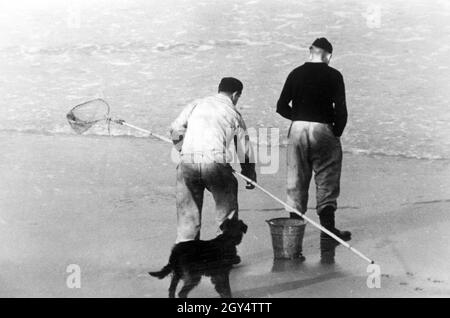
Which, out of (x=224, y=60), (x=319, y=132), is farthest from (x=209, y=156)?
(x=224, y=60)

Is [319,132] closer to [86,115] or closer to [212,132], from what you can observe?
[212,132]

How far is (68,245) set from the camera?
265 inches

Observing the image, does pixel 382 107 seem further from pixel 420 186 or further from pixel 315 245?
pixel 315 245

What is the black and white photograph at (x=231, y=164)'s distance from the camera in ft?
19.1

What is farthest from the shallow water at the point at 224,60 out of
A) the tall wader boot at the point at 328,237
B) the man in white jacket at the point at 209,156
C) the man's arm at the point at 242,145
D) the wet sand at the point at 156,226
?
the man in white jacket at the point at 209,156

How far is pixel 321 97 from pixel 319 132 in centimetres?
34

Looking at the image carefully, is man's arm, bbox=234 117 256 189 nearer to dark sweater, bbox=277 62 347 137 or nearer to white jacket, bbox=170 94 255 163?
white jacket, bbox=170 94 255 163

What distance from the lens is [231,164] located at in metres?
9.83

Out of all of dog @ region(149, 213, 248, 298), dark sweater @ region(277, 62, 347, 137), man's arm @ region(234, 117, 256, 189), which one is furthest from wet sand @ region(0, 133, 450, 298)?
dark sweater @ region(277, 62, 347, 137)

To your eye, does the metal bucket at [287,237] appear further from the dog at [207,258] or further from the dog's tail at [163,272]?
the dog's tail at [163,272]

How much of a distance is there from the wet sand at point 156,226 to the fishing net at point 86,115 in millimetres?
1118
